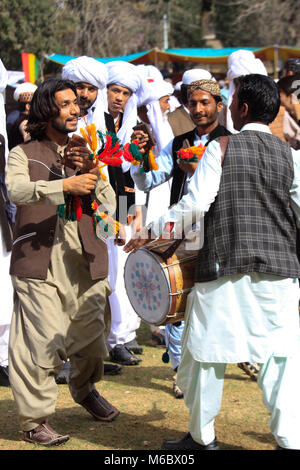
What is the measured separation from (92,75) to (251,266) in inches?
115

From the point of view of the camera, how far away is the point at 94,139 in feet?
12.9

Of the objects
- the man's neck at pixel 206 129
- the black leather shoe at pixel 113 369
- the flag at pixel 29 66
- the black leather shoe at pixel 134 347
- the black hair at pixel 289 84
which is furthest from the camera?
the flag at pixel 29 66

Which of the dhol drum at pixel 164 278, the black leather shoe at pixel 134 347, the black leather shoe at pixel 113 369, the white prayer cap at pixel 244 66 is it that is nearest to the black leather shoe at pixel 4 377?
the black leather shoe at pixel 113 369

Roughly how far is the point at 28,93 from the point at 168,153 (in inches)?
155

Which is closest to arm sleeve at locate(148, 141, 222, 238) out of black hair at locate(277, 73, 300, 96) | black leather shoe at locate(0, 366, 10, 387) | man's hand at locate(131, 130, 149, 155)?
man's hand at locate(131, 130, 149, 155)

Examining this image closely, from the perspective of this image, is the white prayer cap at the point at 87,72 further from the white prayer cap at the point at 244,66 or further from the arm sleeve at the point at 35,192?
the arm sleeve at the point at 35,192

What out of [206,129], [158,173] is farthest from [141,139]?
[206,129]

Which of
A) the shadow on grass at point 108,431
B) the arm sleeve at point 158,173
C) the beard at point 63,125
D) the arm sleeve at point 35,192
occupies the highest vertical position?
the beard at point 63,125

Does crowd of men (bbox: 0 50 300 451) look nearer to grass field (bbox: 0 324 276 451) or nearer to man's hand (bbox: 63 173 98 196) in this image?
man's hand (bbox: 63 173 98 196)

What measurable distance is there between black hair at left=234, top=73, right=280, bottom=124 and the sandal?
3219 mm

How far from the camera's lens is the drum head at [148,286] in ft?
12.8

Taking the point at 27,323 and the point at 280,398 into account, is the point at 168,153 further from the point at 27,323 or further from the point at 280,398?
→ the point at 280,398

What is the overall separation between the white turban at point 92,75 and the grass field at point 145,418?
2206mm

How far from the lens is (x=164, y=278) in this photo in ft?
12.6
